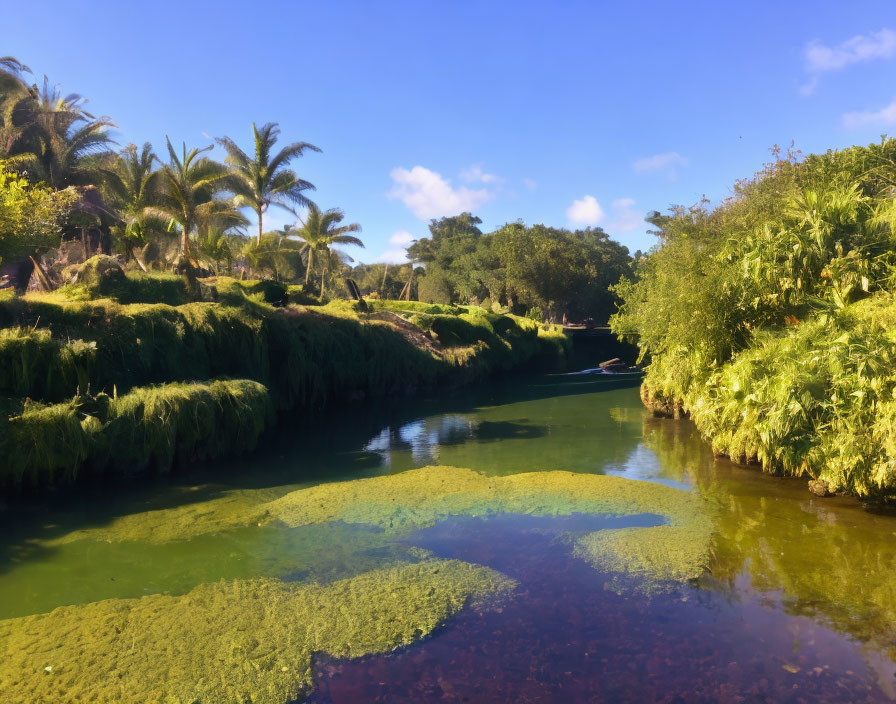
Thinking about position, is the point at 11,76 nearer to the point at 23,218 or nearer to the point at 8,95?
the point at 8,95

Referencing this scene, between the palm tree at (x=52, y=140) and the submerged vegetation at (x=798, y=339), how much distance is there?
27884 millimetres

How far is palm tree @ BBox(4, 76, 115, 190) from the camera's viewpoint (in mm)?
26562

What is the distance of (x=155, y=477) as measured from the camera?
11.8 metres

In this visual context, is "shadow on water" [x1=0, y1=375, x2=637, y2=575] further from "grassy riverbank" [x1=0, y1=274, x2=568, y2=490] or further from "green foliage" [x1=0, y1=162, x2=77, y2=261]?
"green foliage" [x1=0, y1=162, x2=77, y2=261]

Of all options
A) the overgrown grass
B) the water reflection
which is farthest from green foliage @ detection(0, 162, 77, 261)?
the water reflection

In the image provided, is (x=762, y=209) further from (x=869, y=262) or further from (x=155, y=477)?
(x=155, y=477)

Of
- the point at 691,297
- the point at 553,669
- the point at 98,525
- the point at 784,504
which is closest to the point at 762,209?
the point at 691,297

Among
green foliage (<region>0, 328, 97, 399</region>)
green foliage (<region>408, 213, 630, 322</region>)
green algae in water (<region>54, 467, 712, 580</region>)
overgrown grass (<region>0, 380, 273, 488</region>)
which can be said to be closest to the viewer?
green algae in water (<region>54, 467, 712, 580</region>)

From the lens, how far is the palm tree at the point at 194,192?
2533 cm

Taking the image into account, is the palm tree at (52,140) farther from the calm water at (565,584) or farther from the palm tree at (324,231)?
the calm water at (565,584)

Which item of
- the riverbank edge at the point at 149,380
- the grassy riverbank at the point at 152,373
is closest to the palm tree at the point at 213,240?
the grassy riverbank at the point at 152,373

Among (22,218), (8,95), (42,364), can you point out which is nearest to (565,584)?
(42,364)

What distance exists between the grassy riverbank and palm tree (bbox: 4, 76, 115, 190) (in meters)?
11.3

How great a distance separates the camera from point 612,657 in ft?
18.5
